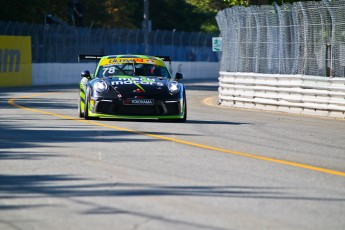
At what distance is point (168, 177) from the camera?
985 cm

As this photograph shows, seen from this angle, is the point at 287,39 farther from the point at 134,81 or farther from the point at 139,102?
the point at 139,102

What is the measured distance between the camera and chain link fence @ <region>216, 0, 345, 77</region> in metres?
22.6

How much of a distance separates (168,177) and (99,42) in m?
43.4

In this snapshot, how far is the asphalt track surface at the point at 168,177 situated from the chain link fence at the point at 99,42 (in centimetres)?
3141

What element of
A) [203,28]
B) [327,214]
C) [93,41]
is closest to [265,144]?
[327,214]

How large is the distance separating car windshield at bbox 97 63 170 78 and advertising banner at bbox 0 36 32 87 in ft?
Result: 82.1

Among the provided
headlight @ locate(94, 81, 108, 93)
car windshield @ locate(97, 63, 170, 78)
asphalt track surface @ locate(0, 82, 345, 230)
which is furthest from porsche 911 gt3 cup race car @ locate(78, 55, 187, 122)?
asphalt track surface @ locate(0, 82, 345, 230)

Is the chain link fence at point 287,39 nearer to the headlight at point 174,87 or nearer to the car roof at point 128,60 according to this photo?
the car roof at point 128,60

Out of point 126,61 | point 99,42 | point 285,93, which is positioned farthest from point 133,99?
point 99,42

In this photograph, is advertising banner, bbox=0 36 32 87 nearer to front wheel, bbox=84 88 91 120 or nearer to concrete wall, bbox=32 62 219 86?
concrete wall, bbox=32 62 219 86

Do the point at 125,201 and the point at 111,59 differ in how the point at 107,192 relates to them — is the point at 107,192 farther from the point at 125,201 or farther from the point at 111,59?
the point at 111,59

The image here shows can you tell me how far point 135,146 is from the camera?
519 inches

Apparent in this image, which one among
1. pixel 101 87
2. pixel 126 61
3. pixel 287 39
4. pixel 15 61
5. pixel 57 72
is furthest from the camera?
pixel 57 72

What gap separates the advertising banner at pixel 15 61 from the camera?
4434 centimetres
